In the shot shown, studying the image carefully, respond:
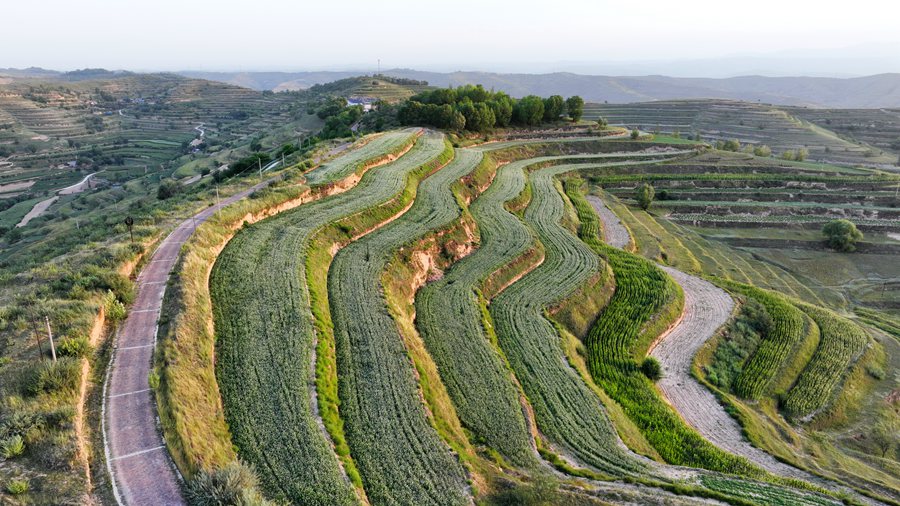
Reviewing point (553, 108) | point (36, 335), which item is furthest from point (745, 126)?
point (36, 335)

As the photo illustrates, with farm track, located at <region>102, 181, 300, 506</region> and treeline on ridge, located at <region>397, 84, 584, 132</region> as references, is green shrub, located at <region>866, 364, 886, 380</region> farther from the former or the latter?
treeline on ridge, located at <region>397, 84, 584, 132</region>

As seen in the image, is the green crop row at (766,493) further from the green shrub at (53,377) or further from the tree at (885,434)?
the green shrub at (53,377)

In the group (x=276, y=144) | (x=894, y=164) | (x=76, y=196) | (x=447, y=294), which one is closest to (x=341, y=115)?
(x=276, y=144)

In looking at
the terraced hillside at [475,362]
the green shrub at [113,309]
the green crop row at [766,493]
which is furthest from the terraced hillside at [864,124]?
the green shrub at [113,309]

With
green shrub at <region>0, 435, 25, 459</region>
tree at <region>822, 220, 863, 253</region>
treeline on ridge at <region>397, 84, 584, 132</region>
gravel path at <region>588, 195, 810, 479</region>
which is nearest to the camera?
green shrub at <region>0, 435, 25, 459</region>

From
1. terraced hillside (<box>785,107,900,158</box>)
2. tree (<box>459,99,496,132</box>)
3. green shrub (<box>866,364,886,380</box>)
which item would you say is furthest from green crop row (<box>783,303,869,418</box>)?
terraced hillside (<box>785,107,900,158</box>)

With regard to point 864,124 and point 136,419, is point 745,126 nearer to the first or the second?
point 864,124

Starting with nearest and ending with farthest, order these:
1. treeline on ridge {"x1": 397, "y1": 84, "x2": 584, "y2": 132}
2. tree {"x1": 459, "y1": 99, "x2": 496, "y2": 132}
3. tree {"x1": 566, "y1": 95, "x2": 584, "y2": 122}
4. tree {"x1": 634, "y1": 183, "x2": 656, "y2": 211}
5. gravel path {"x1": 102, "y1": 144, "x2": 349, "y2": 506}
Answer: gravel path {"x1": 102, "y1": 144, "x2": 349, "y2": 506}
tree {"x1": 634, "y1": 183, "x2": 656, "y2": 211}
treeline on ridge {"x1": 397, "y1": 84, "x2": 584, "y2": 132}
tree {"x1": 459, "y1": 99, "x2": 496, "y2": 132}
tree {"x1": 566, "y1": 95, "x2": 584, "y2": 122}
